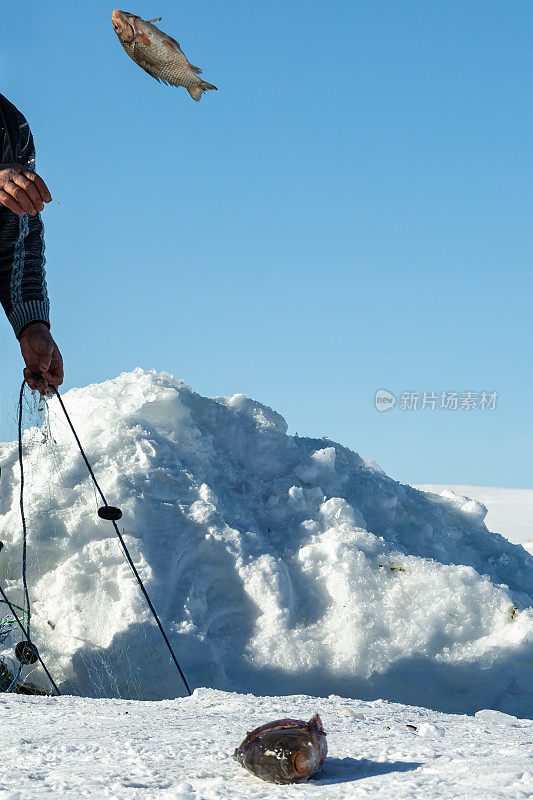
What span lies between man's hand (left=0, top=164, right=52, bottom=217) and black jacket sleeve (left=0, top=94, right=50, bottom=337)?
719 mm

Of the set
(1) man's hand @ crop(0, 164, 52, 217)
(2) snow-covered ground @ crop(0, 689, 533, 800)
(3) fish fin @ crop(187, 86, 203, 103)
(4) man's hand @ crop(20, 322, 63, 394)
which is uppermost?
(3) fish fin @ crop(187, 86, 203, 103)

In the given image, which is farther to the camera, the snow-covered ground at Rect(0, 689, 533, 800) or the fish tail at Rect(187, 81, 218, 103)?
the fish tail at Rect(187, 81, 218, 103)

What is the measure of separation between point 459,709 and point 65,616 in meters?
2.16

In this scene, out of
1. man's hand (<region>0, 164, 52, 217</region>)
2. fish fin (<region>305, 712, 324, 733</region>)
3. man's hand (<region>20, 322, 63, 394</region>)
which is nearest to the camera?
fish fin (<region>305, 712, 324, 733</region>)

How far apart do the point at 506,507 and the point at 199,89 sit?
10173 mm

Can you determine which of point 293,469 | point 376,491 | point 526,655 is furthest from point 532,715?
point 293,469

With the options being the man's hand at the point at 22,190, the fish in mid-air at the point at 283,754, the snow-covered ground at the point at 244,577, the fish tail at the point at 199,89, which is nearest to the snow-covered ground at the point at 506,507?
the snow-covered ground at the point at 244,577

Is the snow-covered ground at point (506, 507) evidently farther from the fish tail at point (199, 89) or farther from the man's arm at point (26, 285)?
the man's arm at point (26, 285)

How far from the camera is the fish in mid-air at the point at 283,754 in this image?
1.68m

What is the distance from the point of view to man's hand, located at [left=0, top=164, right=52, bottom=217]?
8.61ft

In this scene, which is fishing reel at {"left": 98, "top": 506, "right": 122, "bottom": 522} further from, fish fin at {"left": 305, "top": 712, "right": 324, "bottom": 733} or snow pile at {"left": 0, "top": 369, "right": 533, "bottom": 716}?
fish fin at {"left": 305, "top": 712, "right": 324, "bottom": 733}

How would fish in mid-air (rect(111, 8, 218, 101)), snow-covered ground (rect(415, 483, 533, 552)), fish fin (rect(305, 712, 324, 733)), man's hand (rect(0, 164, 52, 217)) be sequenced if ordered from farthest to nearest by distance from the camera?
snow-covered ground (rect(415, 483, 533, 552))
fish in mid-air (rect(111, 8, 218, 101))
man's hand (rect(0, 164, 52, 217))
fish fin (rect(305, 712, 324, 733))

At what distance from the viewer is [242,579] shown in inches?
154

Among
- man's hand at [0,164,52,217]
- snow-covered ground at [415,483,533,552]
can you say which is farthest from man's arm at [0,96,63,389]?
snow-covered ground at [415,483,533,552]
